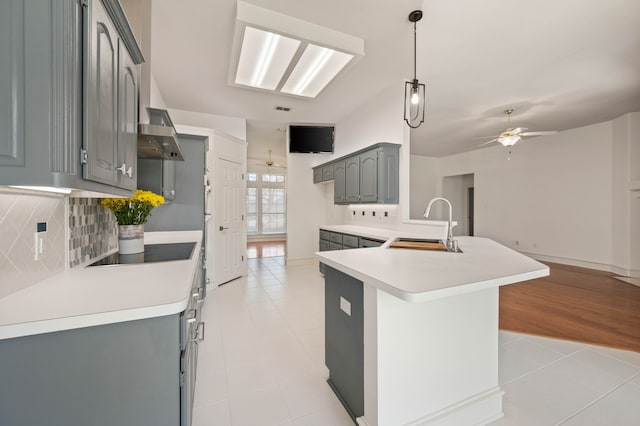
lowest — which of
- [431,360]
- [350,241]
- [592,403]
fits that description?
[592,403]

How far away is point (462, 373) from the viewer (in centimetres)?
142

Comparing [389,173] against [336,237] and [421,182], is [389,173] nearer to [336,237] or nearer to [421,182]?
[336,237]

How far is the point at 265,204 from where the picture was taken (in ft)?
31.9

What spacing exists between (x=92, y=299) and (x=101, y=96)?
78 centimetres

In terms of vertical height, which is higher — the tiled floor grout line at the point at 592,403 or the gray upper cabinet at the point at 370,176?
the gray upper cabinet at the point at 370,176

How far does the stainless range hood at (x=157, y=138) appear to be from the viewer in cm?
163

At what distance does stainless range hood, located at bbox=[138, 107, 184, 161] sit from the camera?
5.36 ft

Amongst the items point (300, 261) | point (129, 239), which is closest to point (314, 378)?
point (129, 239)

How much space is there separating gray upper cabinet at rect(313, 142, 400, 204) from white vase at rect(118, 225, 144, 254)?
2.90 m

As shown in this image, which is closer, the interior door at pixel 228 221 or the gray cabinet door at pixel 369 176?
the gray cabinet door at pixel 369 176

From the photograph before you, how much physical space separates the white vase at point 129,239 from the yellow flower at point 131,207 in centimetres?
4

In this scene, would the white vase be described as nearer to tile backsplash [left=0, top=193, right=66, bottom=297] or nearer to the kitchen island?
tile backsplash [left=0, top=193, right=66, bottom=297]

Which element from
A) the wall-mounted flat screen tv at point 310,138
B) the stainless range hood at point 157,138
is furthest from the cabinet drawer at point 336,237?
the stainless range hood at point 157,138

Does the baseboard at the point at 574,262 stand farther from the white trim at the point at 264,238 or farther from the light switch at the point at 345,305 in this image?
the white trim at the point at 264,238
